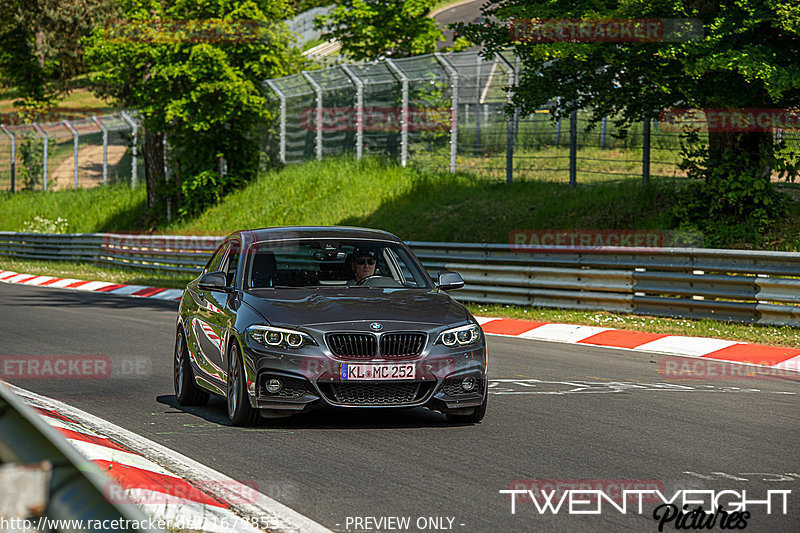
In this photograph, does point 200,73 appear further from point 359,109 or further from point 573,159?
point 573,159

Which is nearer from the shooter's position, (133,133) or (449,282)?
(449,282)

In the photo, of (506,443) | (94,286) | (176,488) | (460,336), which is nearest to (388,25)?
(94,286)

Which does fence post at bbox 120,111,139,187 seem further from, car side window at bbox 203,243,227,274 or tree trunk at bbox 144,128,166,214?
car side window at bbox 203,243,227,274

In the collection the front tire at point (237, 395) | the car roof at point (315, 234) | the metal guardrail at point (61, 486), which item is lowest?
the front tire at point (237, 395)

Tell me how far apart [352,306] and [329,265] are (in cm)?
112

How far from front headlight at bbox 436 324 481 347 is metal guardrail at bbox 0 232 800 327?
729cm

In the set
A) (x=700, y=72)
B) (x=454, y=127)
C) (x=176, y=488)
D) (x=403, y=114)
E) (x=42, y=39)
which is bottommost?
(x=176, y=488)

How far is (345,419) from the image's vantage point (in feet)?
27.2

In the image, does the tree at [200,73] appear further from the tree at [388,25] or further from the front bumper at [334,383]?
the front bumper at [334,383]

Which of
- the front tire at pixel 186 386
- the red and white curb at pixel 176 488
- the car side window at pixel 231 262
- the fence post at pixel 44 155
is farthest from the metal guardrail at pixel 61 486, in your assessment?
the fence post at pixel 44 155

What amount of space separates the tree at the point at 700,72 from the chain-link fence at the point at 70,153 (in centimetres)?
2338

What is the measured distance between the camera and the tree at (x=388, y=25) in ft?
134

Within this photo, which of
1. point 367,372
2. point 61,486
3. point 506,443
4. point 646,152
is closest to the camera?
point 61,486

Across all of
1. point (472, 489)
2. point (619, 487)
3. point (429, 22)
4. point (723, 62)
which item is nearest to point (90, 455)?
point (472, 489)
